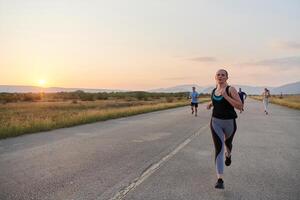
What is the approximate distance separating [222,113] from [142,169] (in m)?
2.15

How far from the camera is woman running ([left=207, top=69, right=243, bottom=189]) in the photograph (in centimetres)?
546

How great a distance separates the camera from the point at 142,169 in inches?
270

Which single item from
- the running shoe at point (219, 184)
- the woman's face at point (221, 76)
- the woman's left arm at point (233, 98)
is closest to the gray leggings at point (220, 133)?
the running shoe at point (219, 184)

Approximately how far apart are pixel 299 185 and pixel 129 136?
720cm

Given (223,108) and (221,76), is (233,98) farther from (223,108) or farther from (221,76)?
(221,76)

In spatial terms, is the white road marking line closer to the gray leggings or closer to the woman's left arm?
the gray leggings

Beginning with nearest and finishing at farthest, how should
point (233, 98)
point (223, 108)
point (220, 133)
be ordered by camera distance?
point (233, 98) → point (223, 108) → point (220, 133)

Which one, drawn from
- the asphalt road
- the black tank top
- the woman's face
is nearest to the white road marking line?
Answer: the asphalt road

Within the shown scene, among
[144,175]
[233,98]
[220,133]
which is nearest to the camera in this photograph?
[233,98]

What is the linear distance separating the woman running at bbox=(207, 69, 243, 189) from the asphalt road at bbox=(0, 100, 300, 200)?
0.60m

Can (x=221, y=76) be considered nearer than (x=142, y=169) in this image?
Yes

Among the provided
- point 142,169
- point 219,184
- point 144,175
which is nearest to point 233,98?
point 219,184

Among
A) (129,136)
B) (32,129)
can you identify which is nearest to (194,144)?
(129,136)

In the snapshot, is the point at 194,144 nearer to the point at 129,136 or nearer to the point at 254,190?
the point at 129,136
